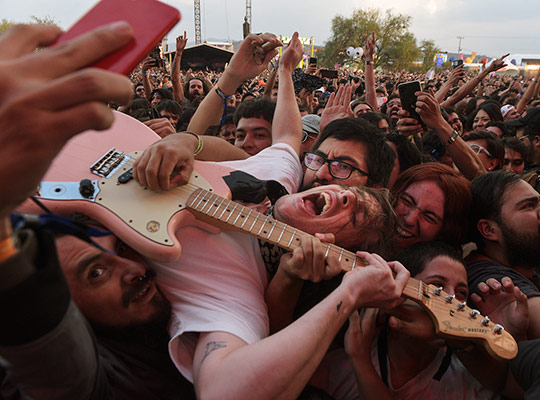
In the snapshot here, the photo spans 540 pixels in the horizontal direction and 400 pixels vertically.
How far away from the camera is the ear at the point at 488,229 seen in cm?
244

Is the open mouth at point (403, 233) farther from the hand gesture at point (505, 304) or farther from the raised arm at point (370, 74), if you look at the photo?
the raised arm at point (370, 74)

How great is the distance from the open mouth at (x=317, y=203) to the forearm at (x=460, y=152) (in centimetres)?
196

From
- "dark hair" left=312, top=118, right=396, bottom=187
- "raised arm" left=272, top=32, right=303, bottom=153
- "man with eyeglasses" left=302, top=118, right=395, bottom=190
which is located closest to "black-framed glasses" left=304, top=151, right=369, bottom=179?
"man with eyeglasses" left=302, top=118, right=395, bottom=190

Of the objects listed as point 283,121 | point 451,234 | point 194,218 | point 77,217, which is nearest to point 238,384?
point 194,218

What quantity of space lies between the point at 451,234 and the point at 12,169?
8.85ft

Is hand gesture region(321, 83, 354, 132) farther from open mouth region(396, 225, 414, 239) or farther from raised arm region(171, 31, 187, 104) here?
raised arm region(171, 31, 187, 104)

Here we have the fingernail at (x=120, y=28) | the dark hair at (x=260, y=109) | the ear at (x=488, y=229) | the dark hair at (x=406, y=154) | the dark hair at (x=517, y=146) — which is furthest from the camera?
the dark hair at (x=517, y=146)

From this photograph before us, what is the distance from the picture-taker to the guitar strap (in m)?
1.75

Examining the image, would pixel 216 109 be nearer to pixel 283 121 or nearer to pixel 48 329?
pixel 283 121

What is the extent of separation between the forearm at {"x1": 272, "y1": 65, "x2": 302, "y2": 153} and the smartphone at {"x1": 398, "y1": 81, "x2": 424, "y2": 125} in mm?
1124

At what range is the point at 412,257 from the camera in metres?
2.08

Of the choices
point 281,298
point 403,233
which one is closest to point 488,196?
point 403,233

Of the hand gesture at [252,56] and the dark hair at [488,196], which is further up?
the hand gesture at [252,56]

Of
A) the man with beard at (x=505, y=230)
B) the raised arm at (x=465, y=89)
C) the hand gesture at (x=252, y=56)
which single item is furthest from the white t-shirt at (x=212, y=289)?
the raised arm at (x=465, y=89)
